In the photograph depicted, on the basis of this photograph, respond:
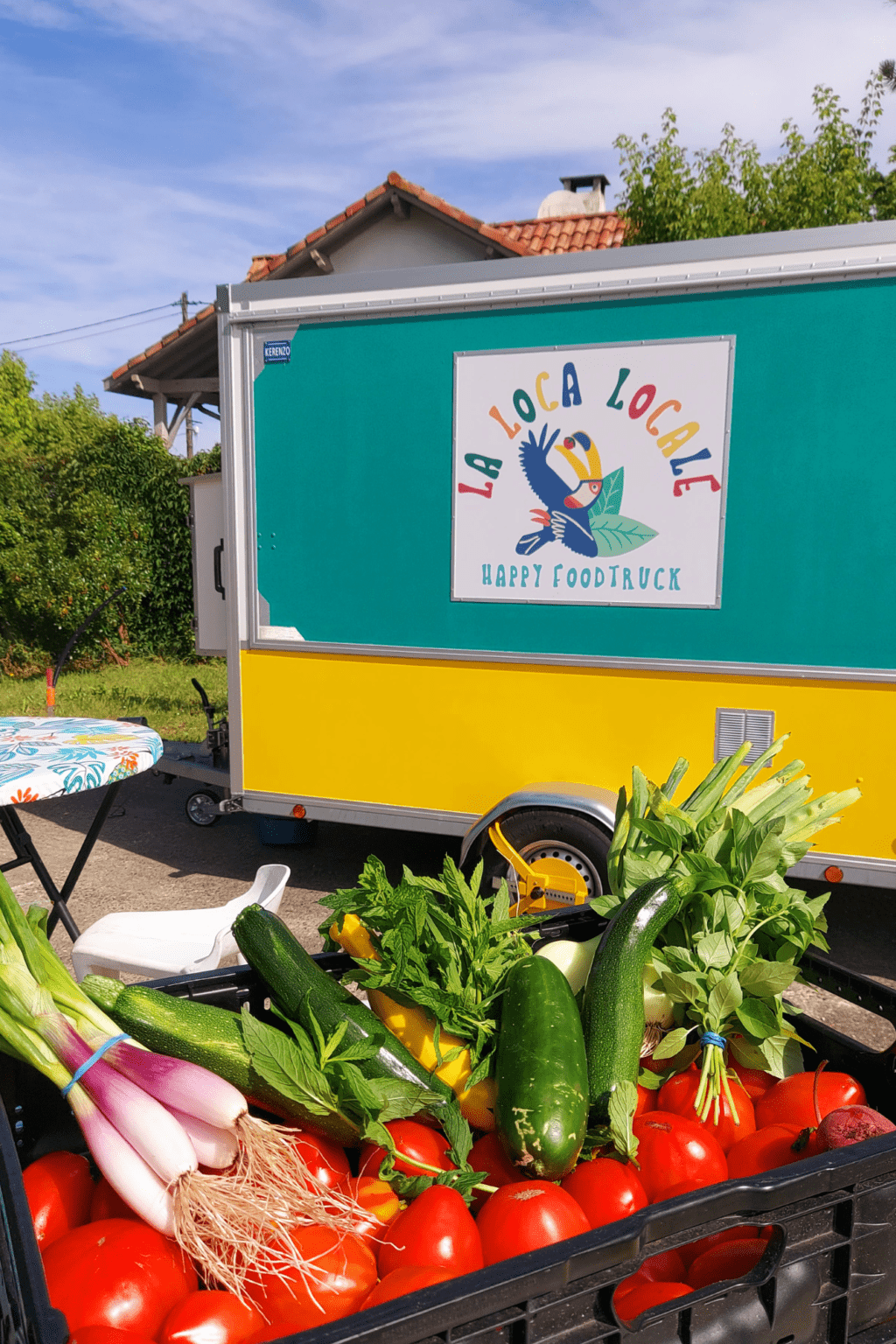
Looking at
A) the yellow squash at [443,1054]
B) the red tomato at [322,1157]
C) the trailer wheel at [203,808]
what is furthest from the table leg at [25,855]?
the trailer wheel at [203,808]

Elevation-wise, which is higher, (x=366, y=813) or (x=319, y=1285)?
(x=319, y=1285)

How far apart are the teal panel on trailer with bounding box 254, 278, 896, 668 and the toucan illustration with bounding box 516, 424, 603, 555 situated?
1.07 ft

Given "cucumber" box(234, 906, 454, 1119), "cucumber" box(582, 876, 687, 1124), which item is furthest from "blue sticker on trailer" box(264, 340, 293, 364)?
"cucumber" box(582, 876, 687, 1124)

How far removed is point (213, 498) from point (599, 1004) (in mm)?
4399

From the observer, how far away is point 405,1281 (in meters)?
1.05

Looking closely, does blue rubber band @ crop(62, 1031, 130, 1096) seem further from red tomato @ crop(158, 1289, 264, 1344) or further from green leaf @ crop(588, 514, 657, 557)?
green leaf @ crop(588, 514, 657, 557)

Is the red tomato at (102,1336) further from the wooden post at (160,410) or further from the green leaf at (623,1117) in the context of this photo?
the wooden post at (160,410)

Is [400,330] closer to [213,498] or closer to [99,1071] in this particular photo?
[213,498]

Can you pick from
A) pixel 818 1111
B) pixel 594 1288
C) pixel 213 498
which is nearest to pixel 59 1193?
pixel 594 1288

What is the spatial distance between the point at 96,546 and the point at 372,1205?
13726mm

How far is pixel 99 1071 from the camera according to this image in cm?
123

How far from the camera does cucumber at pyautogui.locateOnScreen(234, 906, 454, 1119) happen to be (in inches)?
55.2

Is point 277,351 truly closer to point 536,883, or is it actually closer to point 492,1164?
point 536,883

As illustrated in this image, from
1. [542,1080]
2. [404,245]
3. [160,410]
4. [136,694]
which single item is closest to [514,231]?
[404,245]
